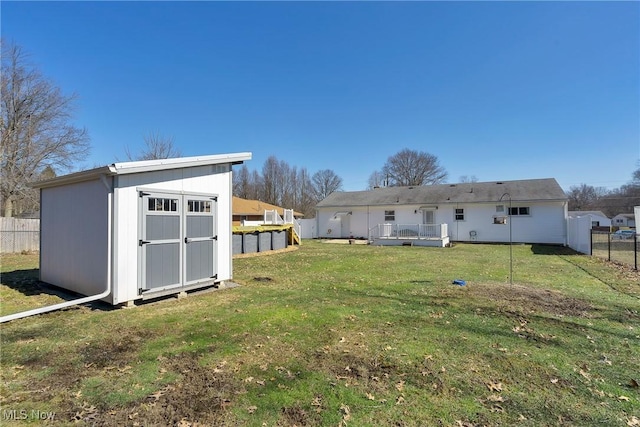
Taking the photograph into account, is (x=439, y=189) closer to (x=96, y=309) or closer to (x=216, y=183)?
(x=216, y=183)

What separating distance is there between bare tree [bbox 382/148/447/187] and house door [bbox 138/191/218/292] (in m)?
42.8

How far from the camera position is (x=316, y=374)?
3.37 m

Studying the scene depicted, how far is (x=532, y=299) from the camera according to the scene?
6414 mm

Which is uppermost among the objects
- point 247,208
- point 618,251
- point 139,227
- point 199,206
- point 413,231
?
point 247,208

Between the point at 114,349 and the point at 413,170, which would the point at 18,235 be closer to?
the point at 114,349

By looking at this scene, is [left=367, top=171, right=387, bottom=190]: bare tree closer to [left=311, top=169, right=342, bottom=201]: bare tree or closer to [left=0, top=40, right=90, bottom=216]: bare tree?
[left=311, top=169, right=342, bottom=201]: bare tree

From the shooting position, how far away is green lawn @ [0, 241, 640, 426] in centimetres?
273

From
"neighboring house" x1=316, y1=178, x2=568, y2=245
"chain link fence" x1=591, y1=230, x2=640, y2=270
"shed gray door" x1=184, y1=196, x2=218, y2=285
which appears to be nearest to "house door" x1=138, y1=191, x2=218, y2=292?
"shed gray door" x1=184, y1=196, x2=218, y2=285

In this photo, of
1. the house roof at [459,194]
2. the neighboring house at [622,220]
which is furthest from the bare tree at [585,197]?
the house roof at [459,194]

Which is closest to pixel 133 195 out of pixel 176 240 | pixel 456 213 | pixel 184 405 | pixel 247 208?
pixel 176 240

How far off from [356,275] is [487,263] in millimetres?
5992

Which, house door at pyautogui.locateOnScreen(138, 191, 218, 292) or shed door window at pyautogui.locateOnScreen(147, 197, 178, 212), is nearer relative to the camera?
house door at pyautogui.locateOnScreen(138, 191, 218, 292)

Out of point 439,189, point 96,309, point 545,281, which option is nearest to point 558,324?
point 545,281

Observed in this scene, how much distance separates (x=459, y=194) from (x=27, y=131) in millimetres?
32003
